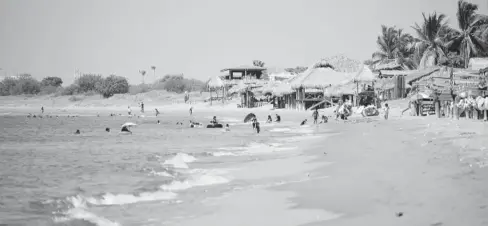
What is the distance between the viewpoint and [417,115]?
3016 centimetres

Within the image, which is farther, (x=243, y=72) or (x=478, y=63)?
(x=243, y=72)

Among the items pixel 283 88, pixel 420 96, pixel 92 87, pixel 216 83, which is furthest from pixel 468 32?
pixel 92 87

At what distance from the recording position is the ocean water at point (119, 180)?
816cm

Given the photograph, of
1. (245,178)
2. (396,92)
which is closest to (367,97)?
(396,92)

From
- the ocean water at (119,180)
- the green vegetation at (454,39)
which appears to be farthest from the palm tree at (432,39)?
the ocean water at (119,180)

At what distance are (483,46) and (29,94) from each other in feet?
272

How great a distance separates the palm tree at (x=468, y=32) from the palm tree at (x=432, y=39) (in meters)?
1.28

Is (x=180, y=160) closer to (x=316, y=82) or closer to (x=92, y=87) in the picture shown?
(x=316, y=82)

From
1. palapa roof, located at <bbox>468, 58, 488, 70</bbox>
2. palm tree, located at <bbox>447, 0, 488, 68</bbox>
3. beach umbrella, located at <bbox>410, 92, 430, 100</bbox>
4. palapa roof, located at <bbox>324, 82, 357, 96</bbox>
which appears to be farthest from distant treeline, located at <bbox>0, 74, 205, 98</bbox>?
beach umbrella, located at <bbox>410, 92, 430, 100</bbox>

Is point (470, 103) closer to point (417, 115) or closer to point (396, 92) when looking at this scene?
point (417, 115)

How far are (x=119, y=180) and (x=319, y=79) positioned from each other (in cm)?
3570

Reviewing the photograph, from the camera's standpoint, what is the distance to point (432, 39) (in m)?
48.9

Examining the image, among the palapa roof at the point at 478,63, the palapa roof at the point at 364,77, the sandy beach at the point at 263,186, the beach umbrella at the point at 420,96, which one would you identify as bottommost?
the sandy beach at the point at 263,186

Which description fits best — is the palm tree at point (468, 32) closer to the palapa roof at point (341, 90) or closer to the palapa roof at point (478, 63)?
the palapa roof at point (478, 63)
